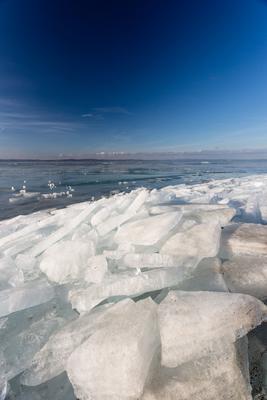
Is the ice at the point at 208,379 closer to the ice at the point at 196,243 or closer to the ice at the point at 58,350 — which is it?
the ice at the point at 58,350

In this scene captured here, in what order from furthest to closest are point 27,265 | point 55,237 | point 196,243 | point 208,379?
1. point 55,237
2. point 27,265
3. point 196,243
4. point 208,379

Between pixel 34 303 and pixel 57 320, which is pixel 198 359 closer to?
pixel 57 320

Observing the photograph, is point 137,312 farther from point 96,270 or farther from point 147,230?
point 147,230

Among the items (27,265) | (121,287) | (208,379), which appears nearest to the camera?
(208,379)

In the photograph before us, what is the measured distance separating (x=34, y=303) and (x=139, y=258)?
3.48ft

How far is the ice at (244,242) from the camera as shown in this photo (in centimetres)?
297

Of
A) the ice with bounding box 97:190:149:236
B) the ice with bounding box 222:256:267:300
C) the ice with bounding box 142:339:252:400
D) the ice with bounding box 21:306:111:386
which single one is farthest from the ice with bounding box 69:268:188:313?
the ice with bounding box 97:190:149:236

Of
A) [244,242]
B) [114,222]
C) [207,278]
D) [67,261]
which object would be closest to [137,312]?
[207,278]

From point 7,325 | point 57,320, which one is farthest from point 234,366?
point 7,325

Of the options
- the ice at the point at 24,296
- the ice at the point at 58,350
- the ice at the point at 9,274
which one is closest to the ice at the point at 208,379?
the ice at the point at 58,350

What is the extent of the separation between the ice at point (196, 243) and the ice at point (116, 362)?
1.02 metres

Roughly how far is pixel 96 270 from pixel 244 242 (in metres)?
1.76

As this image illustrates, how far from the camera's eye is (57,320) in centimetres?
225

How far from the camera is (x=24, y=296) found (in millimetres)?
2332
